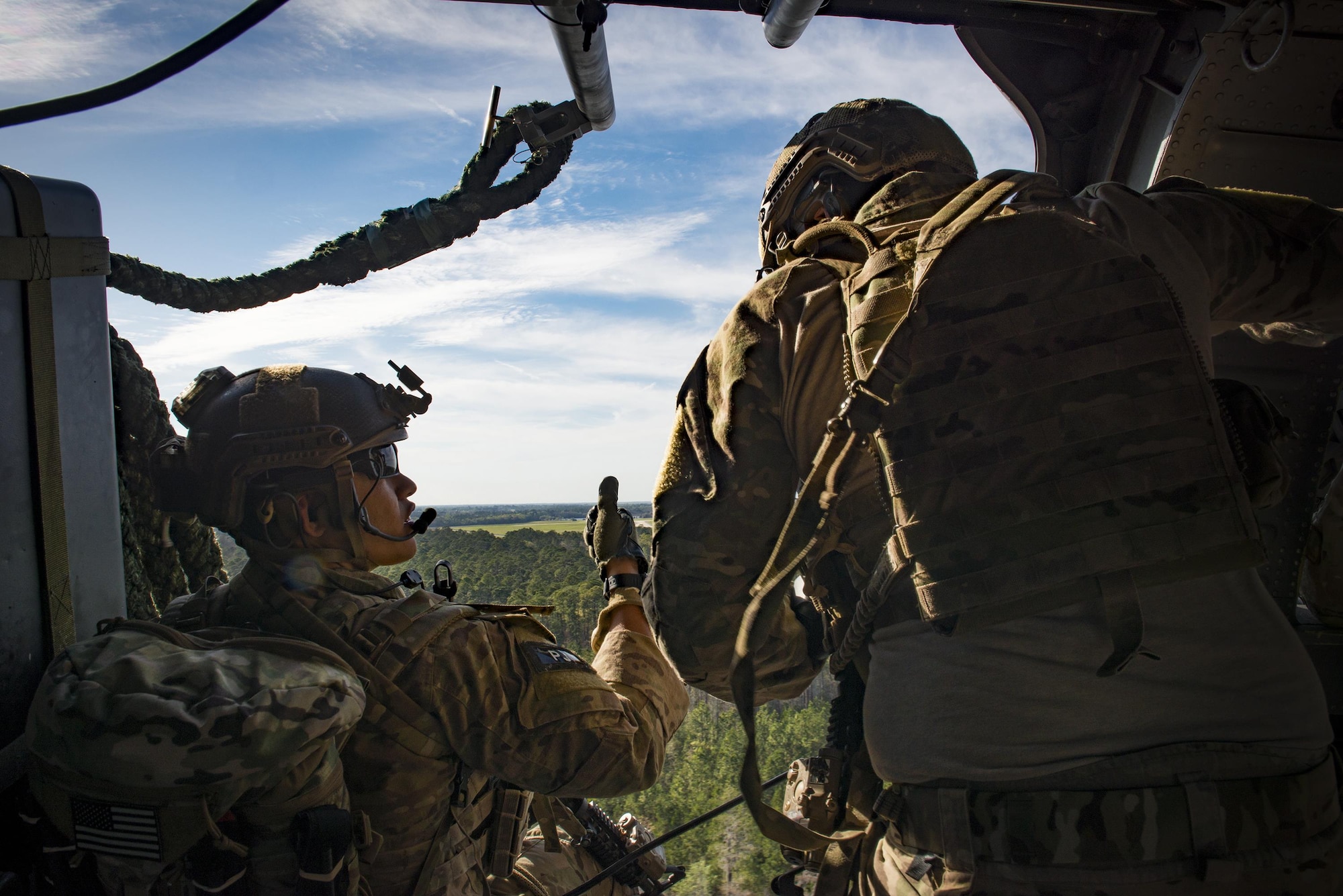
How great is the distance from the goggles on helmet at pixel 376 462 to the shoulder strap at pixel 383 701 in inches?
17.2

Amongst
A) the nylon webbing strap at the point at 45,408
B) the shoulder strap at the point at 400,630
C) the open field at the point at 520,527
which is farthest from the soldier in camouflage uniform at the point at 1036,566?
the open field at the point at 520,527

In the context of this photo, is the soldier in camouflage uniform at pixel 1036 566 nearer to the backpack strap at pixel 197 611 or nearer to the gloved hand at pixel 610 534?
the gloved hand at pixel 610 534

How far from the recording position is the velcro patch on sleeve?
2.31 metres

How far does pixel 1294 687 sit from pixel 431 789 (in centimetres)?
192

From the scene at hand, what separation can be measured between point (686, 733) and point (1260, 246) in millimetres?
4524

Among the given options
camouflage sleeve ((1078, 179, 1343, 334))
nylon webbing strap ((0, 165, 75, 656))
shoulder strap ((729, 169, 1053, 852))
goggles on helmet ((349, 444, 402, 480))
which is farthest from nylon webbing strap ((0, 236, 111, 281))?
camouflage sleeve ((1078, 179, 1343, 334))

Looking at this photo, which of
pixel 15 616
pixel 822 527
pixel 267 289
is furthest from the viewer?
pixel 267 289

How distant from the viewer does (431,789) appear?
230 cm

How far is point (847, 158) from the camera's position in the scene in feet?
7.23

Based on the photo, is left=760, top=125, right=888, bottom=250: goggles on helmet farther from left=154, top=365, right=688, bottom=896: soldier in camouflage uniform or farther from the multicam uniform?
the multicam uniform

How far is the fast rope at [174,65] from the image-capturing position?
2256 mm

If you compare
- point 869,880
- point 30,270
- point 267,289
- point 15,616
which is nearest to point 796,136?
point 869,880

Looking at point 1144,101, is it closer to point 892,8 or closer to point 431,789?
point 892,8

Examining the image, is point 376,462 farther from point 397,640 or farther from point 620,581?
point 620,581
